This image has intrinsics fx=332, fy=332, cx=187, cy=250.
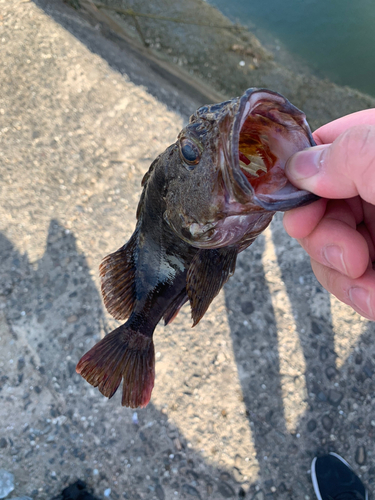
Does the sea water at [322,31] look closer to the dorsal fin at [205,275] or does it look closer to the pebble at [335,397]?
the pebble at [335,397]

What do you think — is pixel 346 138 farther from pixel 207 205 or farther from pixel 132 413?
pixel 132 413

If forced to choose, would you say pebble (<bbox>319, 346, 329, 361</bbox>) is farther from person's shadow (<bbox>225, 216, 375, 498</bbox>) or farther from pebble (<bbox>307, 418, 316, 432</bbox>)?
pebble (<bbox>307, 418, 316, 432</bbox>)

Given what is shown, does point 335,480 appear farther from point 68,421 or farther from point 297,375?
point 68,421

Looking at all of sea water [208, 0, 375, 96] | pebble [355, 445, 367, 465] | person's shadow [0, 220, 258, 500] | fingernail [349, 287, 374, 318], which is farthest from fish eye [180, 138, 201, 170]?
sea water [208, 0, 375, 96]

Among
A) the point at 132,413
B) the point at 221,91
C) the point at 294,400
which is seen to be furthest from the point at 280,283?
the point at 221,91

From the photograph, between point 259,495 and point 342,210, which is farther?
point 259,495

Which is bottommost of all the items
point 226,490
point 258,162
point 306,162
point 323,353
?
point 226,490

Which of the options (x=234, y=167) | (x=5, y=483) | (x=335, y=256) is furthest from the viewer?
(x=5, y=483)

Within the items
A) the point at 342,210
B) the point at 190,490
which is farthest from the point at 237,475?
the point at 342,210
